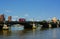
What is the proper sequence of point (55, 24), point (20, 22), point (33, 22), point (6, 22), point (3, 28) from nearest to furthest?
point (3, 28), point (6, 22), point (20, 22), point (33, 22), point (55, 24)

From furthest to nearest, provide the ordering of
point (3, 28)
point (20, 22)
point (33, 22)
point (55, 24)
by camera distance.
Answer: point (55, 24), point (33, 22), point (20, 22), point (3, 28)

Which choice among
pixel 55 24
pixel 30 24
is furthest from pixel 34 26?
pixel 55 24

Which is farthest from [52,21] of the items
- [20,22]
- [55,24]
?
[20,22]

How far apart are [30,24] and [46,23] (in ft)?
38.5

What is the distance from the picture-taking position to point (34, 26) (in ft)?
198

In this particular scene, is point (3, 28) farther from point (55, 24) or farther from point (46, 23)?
point (55, 24)

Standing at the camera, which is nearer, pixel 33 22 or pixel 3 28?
pixel 3 28

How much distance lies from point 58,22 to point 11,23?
107 ft

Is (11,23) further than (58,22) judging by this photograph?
No

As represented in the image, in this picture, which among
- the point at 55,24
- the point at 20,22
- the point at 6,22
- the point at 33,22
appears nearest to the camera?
the point at 6,22

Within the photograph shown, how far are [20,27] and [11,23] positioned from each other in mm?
2985

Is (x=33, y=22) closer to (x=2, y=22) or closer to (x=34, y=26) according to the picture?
(x=34, y=26)

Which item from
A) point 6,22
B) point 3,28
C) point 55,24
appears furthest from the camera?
point 55,24

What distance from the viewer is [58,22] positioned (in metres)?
82.8
